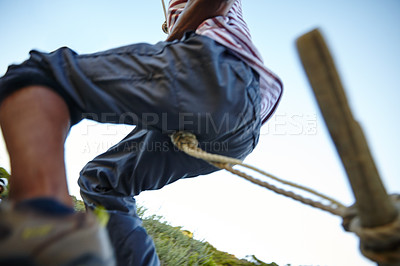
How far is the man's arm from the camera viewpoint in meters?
0.90

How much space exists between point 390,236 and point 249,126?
→ 528 millimetres

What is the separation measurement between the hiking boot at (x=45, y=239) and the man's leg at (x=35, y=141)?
9 cm

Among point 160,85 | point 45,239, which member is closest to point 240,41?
point 160,85

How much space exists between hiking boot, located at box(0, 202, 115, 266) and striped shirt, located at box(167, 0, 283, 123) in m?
0.58

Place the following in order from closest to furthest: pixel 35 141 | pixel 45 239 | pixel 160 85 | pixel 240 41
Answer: pixel 45 239, pixel 35 141, pixel 160 85, pixel 240 41

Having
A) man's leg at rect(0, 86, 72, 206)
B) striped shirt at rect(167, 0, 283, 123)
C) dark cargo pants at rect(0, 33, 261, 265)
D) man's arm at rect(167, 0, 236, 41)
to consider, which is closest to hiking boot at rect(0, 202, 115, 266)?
man's leg at rect(0, 86, 72, 206)

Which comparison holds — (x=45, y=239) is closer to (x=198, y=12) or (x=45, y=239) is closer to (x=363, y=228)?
(x=363, y=228)

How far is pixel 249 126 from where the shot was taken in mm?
929

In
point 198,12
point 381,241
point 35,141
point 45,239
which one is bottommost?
point 381,241

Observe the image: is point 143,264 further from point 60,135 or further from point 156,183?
point 60,135

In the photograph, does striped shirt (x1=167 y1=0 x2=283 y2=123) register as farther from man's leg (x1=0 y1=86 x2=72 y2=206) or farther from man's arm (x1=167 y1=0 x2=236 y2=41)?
man's leg (x1=0 y1=86 x2=72 y2=206)

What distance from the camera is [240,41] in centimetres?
88

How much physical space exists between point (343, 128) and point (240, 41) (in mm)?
511

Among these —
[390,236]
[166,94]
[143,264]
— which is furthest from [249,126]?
[143,264]
